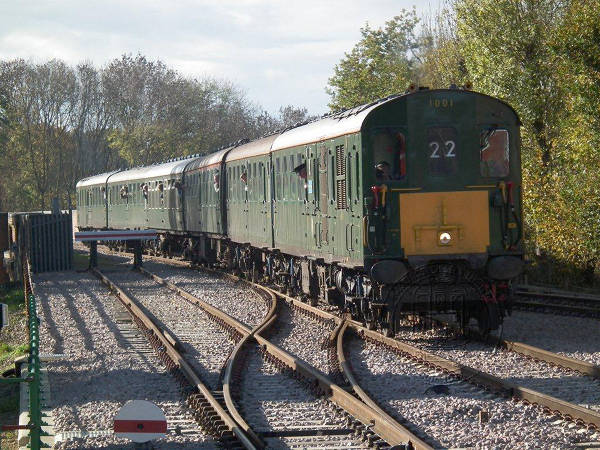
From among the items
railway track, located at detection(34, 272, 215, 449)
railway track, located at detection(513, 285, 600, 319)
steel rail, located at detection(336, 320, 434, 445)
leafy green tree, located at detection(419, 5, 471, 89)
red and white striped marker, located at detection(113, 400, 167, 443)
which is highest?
leafy green tree, located at detection(419, 5, 471, 89)

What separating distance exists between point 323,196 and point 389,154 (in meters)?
2.53

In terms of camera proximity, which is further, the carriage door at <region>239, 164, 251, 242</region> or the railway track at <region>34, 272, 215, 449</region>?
the carriage door at <region>239, 164, 251, 242</region>

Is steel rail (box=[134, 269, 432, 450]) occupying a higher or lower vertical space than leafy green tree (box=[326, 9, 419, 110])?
lower

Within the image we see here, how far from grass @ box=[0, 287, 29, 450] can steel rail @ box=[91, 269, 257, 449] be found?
1849 millimetres

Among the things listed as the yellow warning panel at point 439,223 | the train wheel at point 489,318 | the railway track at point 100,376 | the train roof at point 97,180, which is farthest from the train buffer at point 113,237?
the train wheel at point 489,318

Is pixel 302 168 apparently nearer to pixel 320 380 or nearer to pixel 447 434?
pixel 320 380

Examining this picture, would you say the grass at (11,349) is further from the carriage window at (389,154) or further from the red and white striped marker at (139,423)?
the carriage window at (389,154)

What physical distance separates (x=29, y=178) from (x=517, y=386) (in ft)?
224

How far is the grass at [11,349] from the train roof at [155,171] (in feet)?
24.8

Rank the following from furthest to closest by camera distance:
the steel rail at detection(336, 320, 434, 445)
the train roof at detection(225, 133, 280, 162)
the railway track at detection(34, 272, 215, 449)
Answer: the train roof at detection(225, 133, 280, 162), the steel rail at detection(336, 320, 434, 445), the railway track at detection(34, 272, 215, 449)

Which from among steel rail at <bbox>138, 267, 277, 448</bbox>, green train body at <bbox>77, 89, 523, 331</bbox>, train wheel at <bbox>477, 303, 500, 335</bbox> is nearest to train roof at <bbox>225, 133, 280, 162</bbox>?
steel rail at <bbox>138, 267, 277, 448</bbox>

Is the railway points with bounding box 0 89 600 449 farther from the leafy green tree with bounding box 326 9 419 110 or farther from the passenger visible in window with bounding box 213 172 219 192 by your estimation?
the leafy green tree with bounding box 326 9 419 110

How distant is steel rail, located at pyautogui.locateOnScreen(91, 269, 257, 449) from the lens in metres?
8.26

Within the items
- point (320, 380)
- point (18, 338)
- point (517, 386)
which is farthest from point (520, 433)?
point (18, 338)
